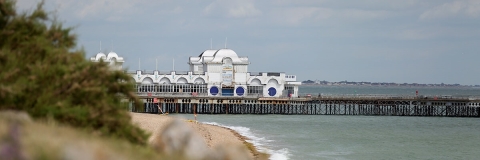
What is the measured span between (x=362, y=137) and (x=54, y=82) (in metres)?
39.4

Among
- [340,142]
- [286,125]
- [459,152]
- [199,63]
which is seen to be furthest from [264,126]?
[199,63]

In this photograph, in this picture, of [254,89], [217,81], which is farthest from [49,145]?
[254,89]

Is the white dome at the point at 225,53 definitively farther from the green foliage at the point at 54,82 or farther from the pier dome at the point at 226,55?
the green foliage at the point at 54,82

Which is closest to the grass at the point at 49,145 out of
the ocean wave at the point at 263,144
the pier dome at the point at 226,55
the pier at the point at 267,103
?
the ocean wave at the point at 263,144

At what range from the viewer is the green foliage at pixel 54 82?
14.2m

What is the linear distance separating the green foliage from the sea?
2094 centimetres

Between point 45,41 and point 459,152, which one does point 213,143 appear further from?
point 45,41

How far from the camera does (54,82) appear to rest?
1477 cm

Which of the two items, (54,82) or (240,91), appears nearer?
(54,82)

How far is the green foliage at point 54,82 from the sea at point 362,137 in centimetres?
2094

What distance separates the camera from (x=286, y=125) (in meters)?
62.0

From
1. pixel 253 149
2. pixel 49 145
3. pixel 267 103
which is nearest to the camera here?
pixel 49 145

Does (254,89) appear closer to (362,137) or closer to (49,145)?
(362,137)

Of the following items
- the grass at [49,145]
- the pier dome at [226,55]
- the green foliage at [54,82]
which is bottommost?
the grass at [49,145]
